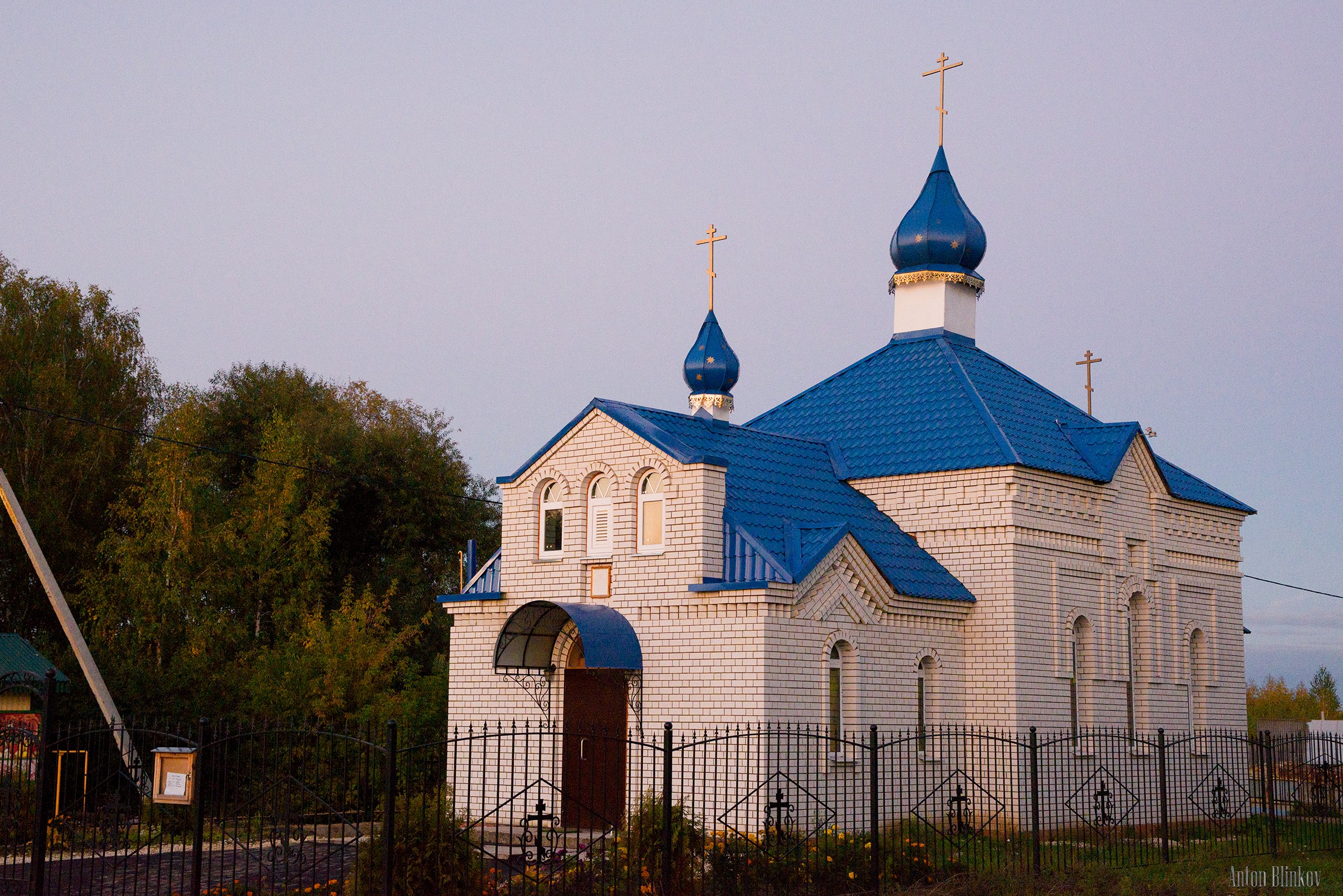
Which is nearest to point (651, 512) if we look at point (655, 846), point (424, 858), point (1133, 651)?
point (655, 846)

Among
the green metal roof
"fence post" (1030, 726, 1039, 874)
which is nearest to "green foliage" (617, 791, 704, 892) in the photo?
"fence post" (1030, 726, 1039, 874)

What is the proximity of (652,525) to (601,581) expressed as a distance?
953mm

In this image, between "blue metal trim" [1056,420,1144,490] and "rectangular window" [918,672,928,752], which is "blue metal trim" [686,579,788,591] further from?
"blue metal trim" [1056,420,1144,490]

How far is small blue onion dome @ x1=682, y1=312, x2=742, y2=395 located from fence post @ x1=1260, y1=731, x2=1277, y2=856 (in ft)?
29.9

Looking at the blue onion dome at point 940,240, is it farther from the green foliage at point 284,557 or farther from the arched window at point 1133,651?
the green foliage at point 284,557

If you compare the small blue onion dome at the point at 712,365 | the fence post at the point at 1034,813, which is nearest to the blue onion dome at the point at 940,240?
the small blue onion dome at the point at 712,365

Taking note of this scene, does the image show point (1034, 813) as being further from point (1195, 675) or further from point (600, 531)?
point (1195, 675)

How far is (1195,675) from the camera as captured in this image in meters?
20.6

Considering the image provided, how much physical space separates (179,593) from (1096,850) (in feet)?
57.4

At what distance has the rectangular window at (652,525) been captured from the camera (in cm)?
1627

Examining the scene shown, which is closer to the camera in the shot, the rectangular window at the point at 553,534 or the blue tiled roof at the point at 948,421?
the rectangular window at the point at 553,534

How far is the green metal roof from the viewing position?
19453 mm

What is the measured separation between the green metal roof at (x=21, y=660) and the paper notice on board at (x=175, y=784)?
8.55 metres

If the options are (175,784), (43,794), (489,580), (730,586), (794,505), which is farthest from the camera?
(489,580)
